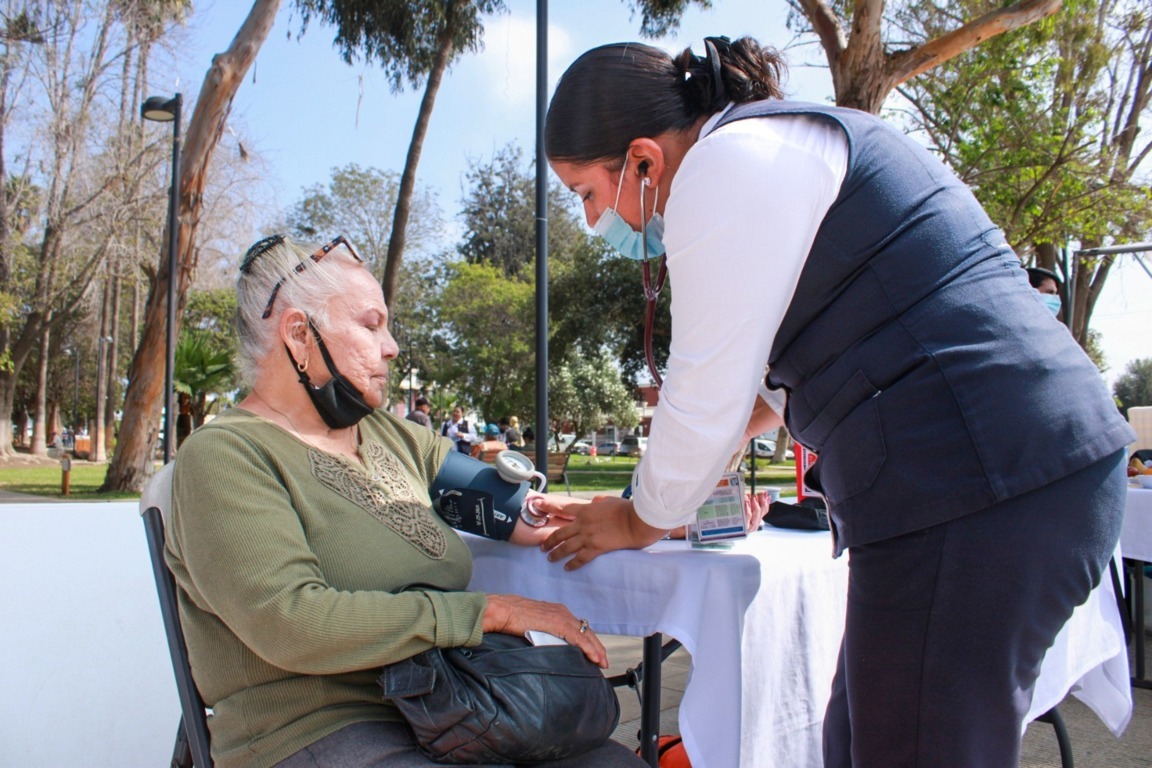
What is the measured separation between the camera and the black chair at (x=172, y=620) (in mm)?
1433

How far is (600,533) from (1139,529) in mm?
2718

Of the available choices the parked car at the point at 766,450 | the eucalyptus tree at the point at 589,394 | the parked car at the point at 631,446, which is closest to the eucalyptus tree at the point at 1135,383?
the parked car at the point at 766,450

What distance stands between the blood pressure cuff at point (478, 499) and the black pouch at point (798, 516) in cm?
71

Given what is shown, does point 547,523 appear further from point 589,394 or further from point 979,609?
point 589,394

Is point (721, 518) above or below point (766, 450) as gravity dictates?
above

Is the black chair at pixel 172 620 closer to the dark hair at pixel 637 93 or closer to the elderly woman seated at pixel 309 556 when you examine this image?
the elderly woman seated at pixel 309 556

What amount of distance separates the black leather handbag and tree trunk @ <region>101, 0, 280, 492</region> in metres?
10.2

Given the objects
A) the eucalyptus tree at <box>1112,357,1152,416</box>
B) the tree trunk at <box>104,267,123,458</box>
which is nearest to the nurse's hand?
the tree trunk at <box>104,267,123,458</box>

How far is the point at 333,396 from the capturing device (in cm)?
171

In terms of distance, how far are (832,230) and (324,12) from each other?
13333 millimetres

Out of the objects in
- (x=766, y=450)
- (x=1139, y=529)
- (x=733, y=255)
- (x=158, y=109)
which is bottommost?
(x=766, y=450)

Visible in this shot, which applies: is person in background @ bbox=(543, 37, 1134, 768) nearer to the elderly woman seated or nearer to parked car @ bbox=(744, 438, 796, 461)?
the elderly woman seated

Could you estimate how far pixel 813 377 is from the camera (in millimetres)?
1143

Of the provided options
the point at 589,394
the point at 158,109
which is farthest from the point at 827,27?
the point at 589,394
